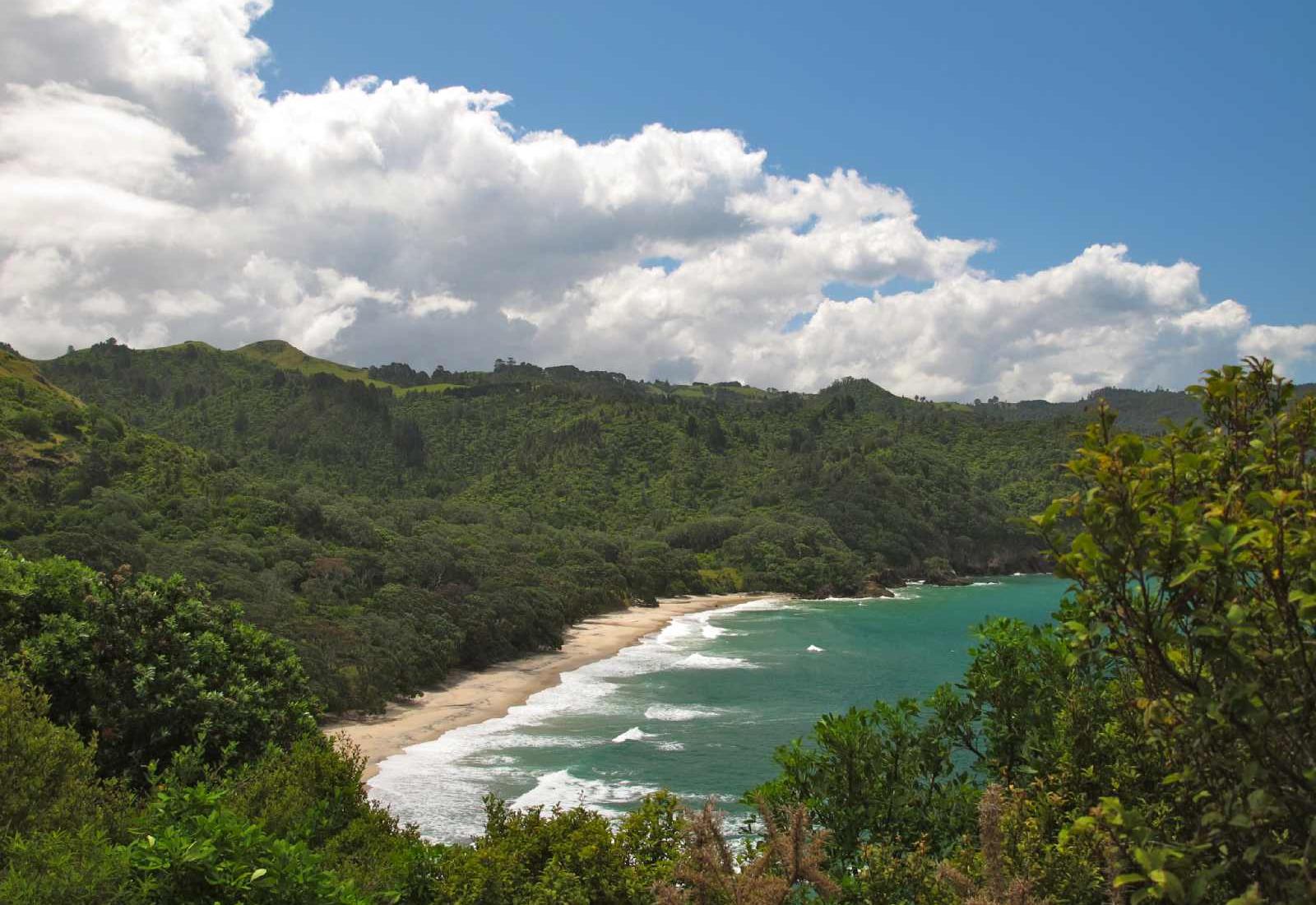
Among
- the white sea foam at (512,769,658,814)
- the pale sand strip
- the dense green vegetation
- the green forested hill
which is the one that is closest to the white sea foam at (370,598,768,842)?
the white sea foam at (512,769,658,814)

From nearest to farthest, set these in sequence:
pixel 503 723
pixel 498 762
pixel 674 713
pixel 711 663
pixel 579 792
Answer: pixel 579 792 → pixel 498 762 → pixel 503 723 → pixel 674 713 → pixel 711 663

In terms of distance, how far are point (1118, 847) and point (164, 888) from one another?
8393 millimetres

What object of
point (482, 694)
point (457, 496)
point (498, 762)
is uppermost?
point (457, 496)

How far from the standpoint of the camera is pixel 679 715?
4406 cm

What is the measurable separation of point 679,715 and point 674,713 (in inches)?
16.4

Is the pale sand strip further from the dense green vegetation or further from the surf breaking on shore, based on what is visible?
the dense green vegetation

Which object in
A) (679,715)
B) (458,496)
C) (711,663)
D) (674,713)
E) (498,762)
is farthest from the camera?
(458,496)

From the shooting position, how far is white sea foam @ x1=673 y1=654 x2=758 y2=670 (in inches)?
2222

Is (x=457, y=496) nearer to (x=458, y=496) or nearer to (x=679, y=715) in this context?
(x=458, y=496)

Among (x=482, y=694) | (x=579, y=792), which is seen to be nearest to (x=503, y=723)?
(x=482, y=694)

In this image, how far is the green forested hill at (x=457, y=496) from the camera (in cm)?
5053

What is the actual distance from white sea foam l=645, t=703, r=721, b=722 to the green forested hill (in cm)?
1214

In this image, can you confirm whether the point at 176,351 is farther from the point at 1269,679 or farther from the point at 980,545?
the point at 1269,679

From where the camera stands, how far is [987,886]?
649 centimetres
